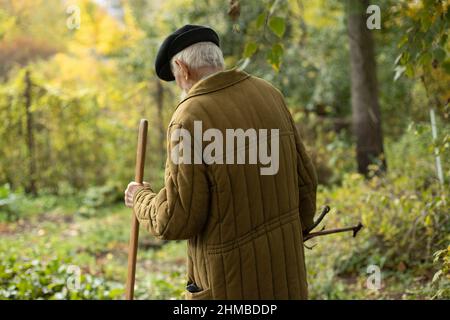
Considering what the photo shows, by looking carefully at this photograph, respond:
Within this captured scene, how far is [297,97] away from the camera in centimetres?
943

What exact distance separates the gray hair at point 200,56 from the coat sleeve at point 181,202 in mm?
255

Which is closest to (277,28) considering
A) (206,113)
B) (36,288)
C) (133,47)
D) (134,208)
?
(206,113)

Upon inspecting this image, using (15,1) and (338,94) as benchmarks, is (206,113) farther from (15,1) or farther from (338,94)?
(15,1)

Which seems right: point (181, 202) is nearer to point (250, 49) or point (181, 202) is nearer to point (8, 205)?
point (250, 49)

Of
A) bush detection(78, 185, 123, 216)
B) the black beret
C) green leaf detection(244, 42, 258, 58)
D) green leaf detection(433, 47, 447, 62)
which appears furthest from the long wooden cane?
bush detection(78, 185, 123, 216)

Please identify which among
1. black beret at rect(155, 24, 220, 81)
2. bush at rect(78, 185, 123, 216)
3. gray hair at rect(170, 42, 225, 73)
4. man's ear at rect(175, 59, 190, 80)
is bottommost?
bush at rect(78, 185, 123, 216)

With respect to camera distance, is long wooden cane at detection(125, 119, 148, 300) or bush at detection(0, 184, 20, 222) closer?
long wooden cane at detection(125, 119, 148, 300)

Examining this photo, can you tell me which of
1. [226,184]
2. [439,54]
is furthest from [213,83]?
[439,54]

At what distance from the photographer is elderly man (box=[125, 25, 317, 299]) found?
6.48 ft

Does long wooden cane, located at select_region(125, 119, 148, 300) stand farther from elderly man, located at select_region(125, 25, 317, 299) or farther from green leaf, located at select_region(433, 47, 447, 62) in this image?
green leaf, located at select_region(433, 47, 447, 62)

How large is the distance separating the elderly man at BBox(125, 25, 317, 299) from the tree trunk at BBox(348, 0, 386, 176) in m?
4.85

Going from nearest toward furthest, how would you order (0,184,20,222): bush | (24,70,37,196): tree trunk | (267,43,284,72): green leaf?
(267,43,284,72): green leaf < (0,184,20,222): bush < (24,70,37,196): tree trunk

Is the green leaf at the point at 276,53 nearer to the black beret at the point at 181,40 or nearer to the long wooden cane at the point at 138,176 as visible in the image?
the black beret at the point at 181,40

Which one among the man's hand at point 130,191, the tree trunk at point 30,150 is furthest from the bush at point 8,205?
the man's hand at point 130,191
